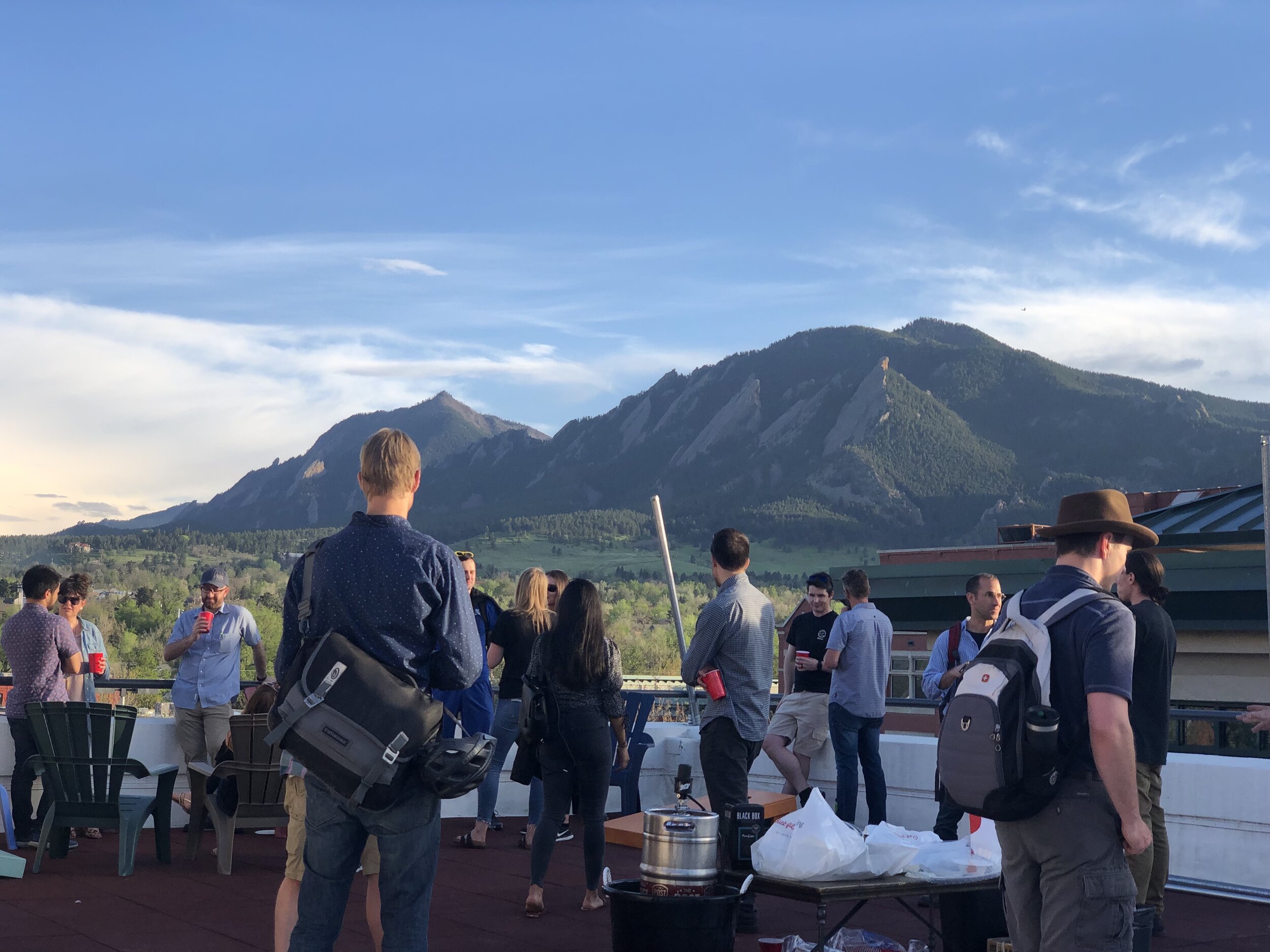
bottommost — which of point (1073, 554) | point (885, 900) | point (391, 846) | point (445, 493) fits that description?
point (885, 900)

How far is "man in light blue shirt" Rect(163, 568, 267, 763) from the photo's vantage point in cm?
820

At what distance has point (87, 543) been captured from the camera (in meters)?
75.5

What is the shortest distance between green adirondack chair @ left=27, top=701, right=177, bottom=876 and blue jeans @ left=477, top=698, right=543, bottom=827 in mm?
2140

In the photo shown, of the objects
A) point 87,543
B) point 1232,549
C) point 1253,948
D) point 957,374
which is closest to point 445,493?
point 957,374

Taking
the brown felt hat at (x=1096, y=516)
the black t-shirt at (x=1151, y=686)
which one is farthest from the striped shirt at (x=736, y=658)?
the brown felt hat at (x=1096, y=516)

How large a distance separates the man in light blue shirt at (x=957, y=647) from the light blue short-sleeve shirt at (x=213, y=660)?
173 inches

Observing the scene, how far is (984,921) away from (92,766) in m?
4.84

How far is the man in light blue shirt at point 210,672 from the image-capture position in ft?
26.9

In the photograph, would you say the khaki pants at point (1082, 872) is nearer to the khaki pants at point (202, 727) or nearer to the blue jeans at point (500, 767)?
the blue jeans at point (500, 767)

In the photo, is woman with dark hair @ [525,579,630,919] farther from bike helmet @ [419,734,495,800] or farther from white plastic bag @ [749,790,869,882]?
bike helmet @ [419,734,495,800]

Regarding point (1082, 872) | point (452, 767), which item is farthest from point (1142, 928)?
point (452, 767)

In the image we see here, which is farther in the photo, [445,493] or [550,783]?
[445,493]

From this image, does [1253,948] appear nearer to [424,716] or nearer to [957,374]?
[424,716]

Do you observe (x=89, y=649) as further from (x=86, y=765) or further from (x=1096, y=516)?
(x=1096, y=516)
